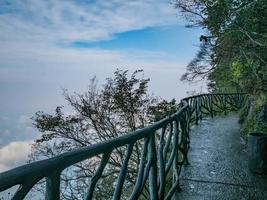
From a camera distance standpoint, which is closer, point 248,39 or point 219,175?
point 219,175

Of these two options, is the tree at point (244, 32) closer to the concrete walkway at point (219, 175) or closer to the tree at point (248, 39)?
the tree at point (248, 39)

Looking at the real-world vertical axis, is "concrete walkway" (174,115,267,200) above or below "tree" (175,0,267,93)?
below

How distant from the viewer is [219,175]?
22.5 ft

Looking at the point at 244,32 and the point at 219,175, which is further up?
the point at 244,32

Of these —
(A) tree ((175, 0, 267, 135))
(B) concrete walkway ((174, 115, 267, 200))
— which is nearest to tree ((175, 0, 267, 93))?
(A) tree ((175, 0, 267, 135))

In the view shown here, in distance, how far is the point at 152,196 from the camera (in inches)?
164

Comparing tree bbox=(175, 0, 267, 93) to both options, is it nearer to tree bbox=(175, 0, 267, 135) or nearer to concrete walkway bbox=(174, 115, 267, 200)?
tree bbox=(175, 0, 267, 135)

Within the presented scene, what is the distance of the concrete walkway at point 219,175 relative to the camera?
564 cm

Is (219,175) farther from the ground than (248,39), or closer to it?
closer to it

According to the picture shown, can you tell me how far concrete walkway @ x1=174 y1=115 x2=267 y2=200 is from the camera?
18.5 feet

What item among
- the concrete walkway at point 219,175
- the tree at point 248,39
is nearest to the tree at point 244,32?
the tree at point 248,39

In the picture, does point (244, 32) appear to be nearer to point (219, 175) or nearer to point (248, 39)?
point (248, 39)

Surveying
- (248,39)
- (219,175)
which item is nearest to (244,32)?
(248,39)

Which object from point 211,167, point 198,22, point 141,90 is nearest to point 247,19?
point 211,167
